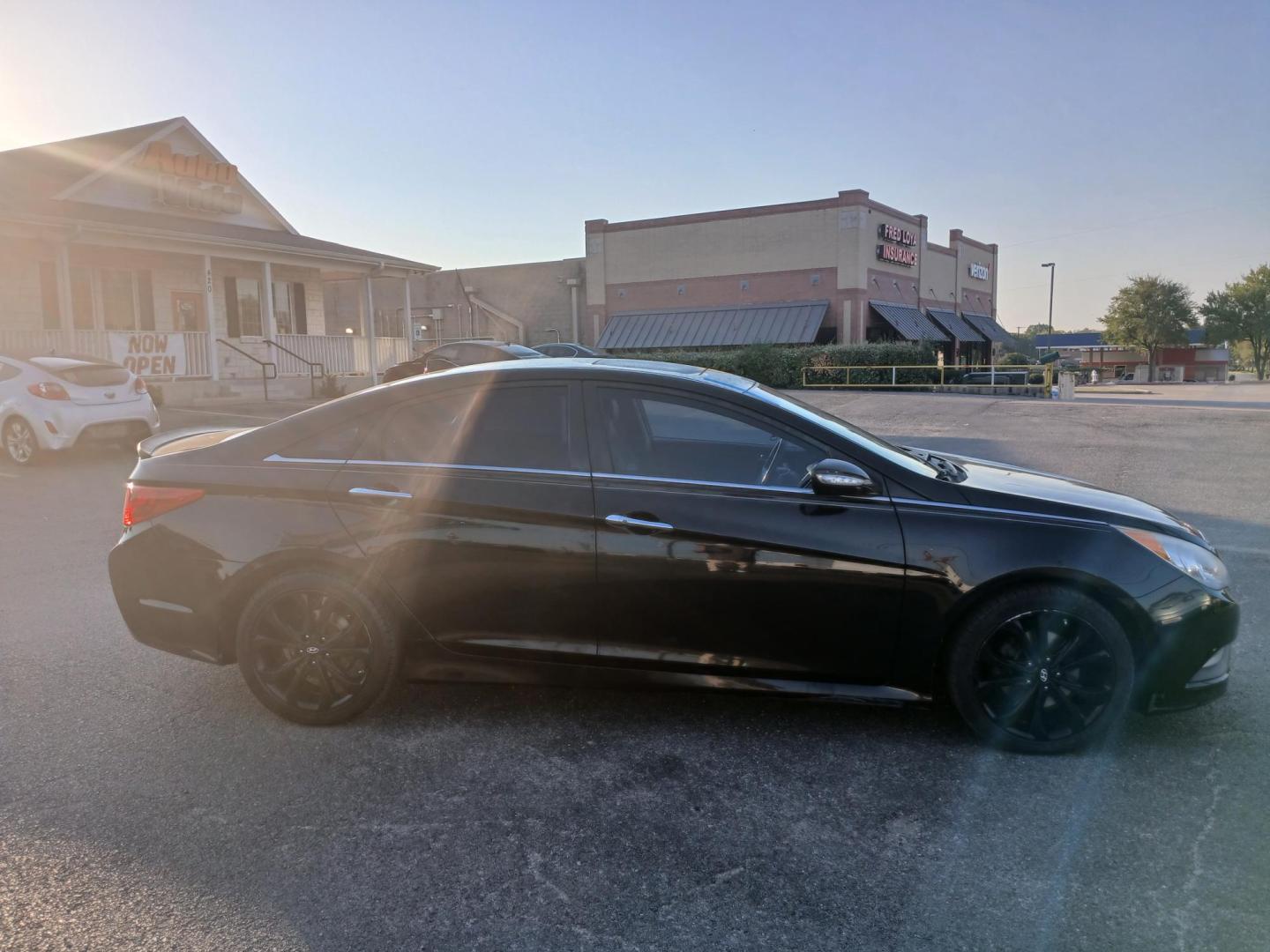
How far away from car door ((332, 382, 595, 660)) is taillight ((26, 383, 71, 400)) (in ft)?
30.6

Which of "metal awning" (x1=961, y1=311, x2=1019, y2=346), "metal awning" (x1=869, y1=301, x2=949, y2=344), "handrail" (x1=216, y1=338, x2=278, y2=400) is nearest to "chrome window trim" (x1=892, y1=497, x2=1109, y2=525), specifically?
"handrail" (x1=216, y1=338, x2=278, y2=400)

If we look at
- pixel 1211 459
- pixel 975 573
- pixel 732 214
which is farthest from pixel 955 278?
pixel 975 573

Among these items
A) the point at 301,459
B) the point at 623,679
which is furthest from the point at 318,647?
the point at 623,679

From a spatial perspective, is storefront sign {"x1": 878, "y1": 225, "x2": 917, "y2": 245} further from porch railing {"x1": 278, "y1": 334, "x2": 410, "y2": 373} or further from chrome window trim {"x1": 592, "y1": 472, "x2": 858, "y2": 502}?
chrome window trim {"x1": 592, "y1": 472, "x2": 858, "y2": 502}

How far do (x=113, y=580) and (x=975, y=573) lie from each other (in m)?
3.78

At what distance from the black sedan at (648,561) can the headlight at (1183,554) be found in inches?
0.4

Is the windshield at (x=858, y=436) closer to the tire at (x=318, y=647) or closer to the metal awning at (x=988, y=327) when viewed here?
the tire at (x=318, y=647)

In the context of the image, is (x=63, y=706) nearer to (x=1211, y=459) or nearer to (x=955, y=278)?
(x=1211, y=459)

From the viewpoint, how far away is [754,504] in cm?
365

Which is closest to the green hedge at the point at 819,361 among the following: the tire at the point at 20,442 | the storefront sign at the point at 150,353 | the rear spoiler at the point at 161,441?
the storefront sign at the point at 150,353

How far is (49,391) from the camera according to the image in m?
11.2

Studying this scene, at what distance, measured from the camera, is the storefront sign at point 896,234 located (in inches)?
1544

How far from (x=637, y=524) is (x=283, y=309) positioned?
78.6 feet

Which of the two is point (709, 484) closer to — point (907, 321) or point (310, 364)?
point (310, 364)
